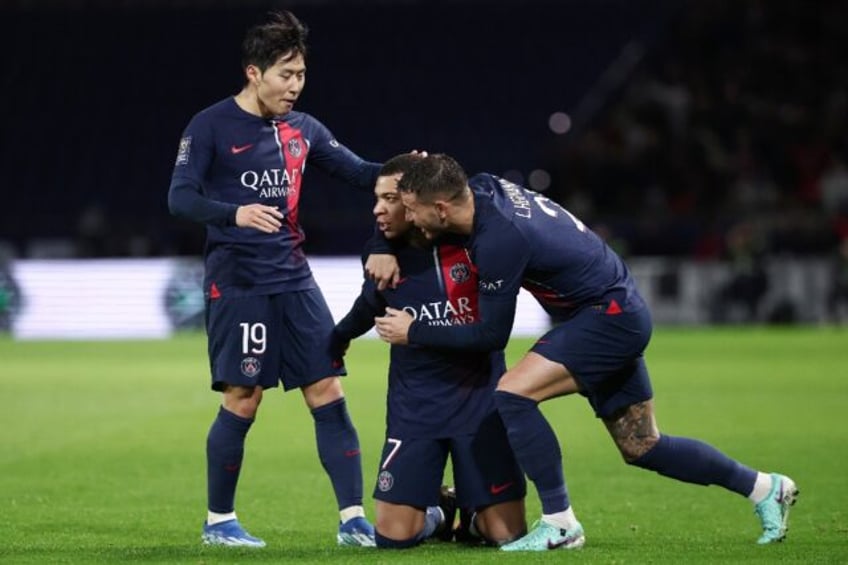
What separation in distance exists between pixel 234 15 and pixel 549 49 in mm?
6169

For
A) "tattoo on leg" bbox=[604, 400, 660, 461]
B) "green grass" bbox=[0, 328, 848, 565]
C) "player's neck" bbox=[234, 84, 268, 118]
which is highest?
"player's neck" bbox=[234, 84, 268, 118]

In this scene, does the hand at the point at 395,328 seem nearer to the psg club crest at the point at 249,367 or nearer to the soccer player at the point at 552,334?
the soccer player at the point at 552,334

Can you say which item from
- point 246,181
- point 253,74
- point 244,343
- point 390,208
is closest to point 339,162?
point 246,181

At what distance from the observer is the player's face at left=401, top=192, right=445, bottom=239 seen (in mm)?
6137

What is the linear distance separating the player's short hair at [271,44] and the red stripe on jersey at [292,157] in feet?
1.17

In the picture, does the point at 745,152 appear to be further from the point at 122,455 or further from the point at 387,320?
the point at 387,320

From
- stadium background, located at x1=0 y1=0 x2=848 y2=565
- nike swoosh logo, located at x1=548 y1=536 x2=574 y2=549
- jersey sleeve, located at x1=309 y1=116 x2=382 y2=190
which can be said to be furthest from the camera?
stadium background, located at x1=0 y1=0 x2=848 y2=565

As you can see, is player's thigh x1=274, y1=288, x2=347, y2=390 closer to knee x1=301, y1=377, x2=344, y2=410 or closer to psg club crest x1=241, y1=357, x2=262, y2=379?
knee x1=301, y1=377, x2=344, y2=410

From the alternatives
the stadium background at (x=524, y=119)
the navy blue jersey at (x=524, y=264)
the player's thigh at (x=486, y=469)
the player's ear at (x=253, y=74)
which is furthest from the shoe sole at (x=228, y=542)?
the stadium background at (x=524, y=119)

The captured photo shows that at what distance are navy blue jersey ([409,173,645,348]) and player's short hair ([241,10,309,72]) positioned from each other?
40.6 inches

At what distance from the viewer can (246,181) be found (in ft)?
22.6

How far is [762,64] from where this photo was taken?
1047 inches

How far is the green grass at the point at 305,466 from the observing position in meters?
6.43

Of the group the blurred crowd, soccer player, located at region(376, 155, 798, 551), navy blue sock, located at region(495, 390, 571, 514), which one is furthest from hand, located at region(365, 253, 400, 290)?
the blurred crowd
